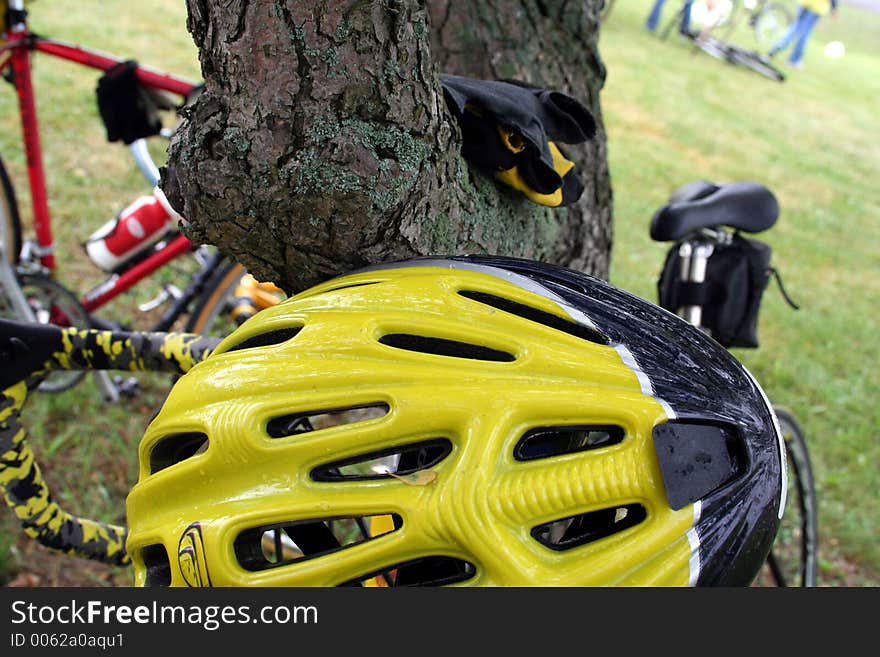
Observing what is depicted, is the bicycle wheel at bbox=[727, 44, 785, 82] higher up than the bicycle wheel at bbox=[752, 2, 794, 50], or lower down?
lower down

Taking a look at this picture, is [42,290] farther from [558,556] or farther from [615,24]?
[615,24]

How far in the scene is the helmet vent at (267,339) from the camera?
3.75ft

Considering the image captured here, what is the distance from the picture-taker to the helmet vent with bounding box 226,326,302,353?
1142 millimetres

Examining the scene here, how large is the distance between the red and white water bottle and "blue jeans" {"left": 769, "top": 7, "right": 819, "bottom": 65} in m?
17.0

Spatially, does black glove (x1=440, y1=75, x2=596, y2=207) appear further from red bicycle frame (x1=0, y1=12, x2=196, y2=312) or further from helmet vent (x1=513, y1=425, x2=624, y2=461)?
red bicycle frame (x1=0, y1=12, x2=196, y2=312)

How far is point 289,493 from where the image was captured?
994 mm

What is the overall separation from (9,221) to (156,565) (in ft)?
8.33

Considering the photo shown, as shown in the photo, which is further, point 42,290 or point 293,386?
point 42,290

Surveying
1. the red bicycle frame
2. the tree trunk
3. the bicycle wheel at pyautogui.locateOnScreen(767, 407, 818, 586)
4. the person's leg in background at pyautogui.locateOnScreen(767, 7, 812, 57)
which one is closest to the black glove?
the tree trunk

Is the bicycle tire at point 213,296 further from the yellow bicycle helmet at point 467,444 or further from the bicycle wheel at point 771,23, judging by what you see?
the bicycle wheel at point 771,23

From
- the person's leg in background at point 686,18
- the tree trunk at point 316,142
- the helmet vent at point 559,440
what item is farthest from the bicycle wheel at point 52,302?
the person's leg in background at point 686,18

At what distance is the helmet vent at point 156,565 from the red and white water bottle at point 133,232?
6.64ft
